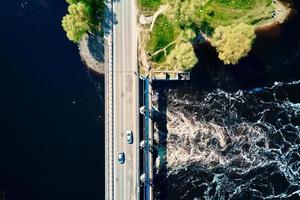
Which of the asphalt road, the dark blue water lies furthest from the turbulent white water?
the dark blue water

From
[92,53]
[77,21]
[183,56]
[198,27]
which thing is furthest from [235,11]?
[77,21]

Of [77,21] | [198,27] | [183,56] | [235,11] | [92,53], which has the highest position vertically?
[235,11]

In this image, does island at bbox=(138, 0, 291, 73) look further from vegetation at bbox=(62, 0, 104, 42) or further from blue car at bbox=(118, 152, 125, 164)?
blue car at bbox=(118, 152, 125, 164)

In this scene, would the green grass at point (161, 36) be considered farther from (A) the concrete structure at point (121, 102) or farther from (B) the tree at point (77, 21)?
(B) the tree at point (77, 21)

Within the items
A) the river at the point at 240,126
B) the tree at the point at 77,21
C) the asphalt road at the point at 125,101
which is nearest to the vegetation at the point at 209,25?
the asphalt road at the point at 125,101

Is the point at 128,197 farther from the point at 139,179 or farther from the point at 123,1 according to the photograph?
the point at 123,1

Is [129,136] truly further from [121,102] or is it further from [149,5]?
[149,5]
